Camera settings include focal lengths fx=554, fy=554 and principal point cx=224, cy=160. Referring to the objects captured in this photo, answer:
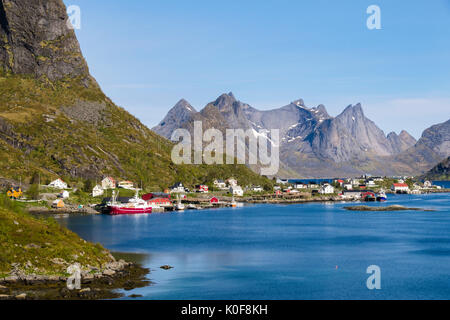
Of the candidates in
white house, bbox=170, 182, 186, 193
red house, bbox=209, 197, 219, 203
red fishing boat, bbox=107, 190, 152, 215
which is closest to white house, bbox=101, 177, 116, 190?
red fishing boat, bbox=107, 190, 152, 215

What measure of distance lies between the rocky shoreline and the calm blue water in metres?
2.01

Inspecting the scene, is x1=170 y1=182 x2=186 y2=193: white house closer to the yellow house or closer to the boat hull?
the boat hull

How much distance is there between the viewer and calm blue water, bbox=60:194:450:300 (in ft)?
155

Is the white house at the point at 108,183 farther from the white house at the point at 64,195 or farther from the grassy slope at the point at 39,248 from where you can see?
the grassy slope at the point at 39,248

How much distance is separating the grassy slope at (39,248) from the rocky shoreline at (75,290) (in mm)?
868

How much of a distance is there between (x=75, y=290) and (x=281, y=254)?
32468 millimetres

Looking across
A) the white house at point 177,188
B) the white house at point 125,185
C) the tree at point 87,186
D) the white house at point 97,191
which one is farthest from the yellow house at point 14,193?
the white house at point 177,188

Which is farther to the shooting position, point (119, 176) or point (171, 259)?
point (119, 176)

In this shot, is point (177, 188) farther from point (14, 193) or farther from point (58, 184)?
point (14, 193)

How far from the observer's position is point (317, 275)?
176ft

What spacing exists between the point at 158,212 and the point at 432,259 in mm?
85088

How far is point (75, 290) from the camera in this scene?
40.5 metres
